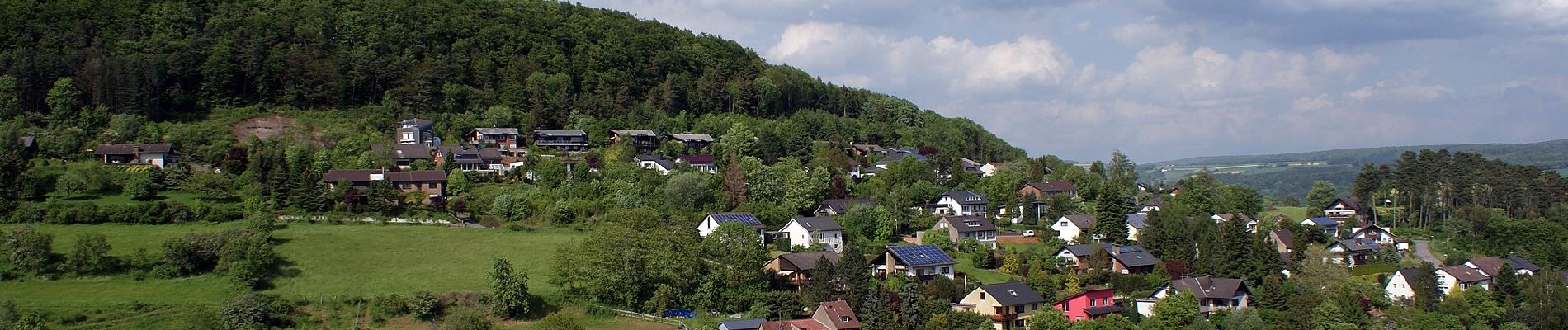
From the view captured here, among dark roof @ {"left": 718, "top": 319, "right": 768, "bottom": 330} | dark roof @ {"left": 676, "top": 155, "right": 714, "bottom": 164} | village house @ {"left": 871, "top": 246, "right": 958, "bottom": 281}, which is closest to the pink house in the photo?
village house @ {"left": 871, "top": 246, "right": 958, "bottom": 281}

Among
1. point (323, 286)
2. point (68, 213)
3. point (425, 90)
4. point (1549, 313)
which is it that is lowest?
point (1549, 313)

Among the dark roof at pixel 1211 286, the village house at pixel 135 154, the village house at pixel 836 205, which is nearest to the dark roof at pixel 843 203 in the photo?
the village house at pixel 836 205

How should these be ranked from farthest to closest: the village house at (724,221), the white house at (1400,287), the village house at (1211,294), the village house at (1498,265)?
the village house at (1498,265) < the village house at (724,221) < the white house at (1400,287) < the village house at (1211,294)

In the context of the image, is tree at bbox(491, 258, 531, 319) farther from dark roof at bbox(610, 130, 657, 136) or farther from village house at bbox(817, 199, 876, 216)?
dark roof at bbox(610, 130, 657, 136)

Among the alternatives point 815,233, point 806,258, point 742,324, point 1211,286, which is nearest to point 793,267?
point 806,258

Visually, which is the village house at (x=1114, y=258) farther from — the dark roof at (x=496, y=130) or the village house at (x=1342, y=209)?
the dark roof at (x=496, y=130)

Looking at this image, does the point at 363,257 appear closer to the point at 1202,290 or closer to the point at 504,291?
the point at 504,291

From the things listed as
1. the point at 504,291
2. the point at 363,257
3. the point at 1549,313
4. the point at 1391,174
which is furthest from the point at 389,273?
the point at 1391,174
